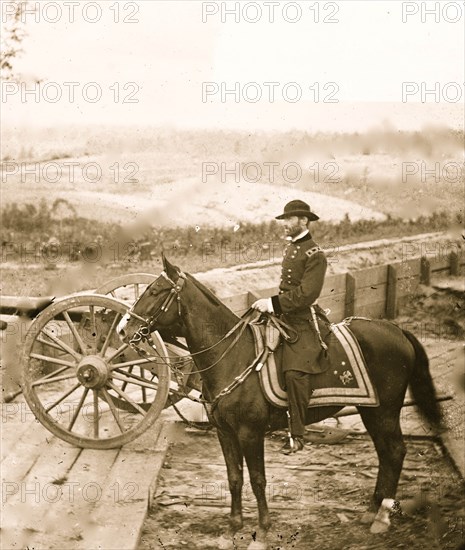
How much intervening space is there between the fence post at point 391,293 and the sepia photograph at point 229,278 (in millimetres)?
40

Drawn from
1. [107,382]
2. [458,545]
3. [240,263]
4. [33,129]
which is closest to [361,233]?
[240,263]

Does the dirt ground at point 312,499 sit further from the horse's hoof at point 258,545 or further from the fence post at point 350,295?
the fence post at point 350,295

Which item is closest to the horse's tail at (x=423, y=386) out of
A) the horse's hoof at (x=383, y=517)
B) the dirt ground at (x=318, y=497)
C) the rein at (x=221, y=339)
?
the dirt ground at (x=318, y=497)

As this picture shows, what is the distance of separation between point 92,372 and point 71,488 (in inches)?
37.2

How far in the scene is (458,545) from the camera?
17.0 ft

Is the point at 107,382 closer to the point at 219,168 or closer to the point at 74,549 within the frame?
the point at 74,549

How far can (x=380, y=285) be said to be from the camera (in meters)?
10.8

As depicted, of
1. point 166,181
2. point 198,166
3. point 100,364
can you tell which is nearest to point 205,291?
point 100,364

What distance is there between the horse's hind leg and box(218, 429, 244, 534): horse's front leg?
1009mm

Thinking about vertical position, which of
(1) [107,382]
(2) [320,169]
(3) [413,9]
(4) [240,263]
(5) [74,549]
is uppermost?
(3) [413,9]

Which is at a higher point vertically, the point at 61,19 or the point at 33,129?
the point at 61,19

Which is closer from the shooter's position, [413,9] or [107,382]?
[107,382]

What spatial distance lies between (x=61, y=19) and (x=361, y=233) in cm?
487

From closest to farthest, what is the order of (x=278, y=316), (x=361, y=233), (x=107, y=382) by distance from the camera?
(x=278, y=316) < (x=107, y=382) < (x=361, y=233)
